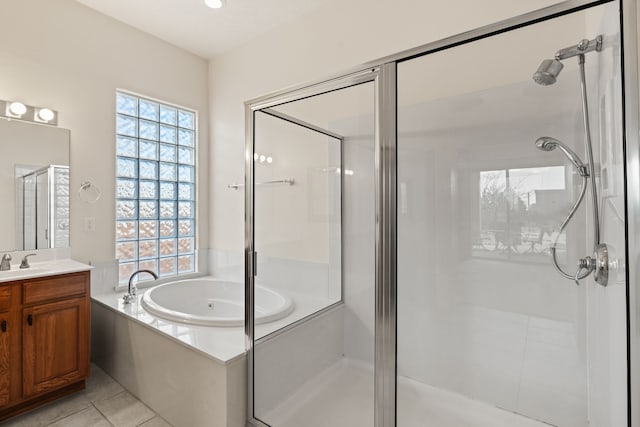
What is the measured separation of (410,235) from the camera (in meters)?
1.51

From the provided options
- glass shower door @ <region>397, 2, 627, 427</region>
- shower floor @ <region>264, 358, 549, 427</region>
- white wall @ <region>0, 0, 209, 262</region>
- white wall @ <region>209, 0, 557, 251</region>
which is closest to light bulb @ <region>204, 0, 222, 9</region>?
white wall @ <region>209, 0, 557, 251</region>

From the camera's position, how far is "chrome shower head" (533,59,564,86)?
1.21 meters

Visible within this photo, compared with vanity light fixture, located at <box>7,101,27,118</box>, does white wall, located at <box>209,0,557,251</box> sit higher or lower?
higher

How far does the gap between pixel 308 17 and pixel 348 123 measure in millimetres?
1690

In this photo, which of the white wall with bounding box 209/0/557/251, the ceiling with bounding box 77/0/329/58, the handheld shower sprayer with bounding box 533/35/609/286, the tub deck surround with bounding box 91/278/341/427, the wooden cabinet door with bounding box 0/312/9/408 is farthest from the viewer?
the ceiling with bounding box 77/0/329/58

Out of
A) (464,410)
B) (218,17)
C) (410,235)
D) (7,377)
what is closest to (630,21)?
(410,235)

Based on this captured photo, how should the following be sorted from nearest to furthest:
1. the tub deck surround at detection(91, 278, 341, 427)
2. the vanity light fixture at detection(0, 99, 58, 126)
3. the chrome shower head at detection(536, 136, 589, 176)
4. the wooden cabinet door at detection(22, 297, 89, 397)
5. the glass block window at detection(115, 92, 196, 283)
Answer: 1. the chrome shower head at detection(536, 136, 589, 176)
2. the tub deck surround at detection(91, 278, 341, 427)
3. the wooden cabinet door at detection(22, 297, 89, 397)
4. the vanity light fixture at detection(0, 99, 58, 126)
5. the glass block window at detection(115, 92, 196, 283)

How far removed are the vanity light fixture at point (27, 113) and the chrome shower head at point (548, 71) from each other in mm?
3169

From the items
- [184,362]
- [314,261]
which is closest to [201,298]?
[184,362]

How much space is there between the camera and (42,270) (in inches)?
83.7

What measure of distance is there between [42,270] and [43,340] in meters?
0.44

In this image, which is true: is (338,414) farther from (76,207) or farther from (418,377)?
(76,207)

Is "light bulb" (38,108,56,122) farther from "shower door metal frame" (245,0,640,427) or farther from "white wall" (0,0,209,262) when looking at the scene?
"shower door metal frame" (245,0,640,427)

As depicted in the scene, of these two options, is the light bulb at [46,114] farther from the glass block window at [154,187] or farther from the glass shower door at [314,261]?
the glass shower door at [314,261]
